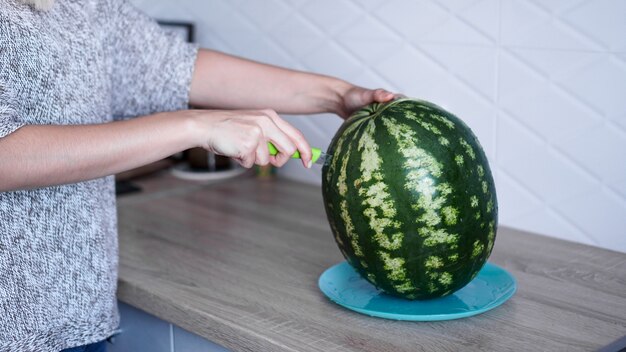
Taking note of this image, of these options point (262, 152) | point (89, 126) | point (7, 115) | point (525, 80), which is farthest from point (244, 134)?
point (525, 80)

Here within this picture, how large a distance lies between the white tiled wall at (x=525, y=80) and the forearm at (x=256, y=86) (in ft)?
1.10

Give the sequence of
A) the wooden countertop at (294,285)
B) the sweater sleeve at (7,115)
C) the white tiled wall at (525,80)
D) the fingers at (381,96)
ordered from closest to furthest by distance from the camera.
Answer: the sweater sleeve at (7,115)
the wooden countertop at (294,285)
the fingers at (381,96)
the white tiled wall at (525,80)

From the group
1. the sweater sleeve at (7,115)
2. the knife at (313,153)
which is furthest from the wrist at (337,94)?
the sweater sleeve at (7,115)

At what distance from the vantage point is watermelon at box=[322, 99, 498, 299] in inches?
43.6

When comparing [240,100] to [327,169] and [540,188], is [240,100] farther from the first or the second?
[540,188]

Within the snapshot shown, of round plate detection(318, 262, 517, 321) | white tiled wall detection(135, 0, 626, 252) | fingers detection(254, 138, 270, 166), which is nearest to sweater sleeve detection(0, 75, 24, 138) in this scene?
fingers detection(254, 138, 270, 166)

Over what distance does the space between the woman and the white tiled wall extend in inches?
13.3

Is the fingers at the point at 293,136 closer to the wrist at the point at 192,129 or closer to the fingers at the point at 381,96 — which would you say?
the wrist at the point at 192,129

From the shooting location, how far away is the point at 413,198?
110 centimetres

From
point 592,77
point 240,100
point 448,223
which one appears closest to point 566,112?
point 592,77

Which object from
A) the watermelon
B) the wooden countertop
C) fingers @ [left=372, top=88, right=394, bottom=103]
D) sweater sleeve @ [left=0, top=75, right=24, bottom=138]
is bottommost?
the wooden countertop

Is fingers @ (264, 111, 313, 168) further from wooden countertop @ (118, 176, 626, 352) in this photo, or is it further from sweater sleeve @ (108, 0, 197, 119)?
sweater sleeve @ (108, 0, 197, 119)

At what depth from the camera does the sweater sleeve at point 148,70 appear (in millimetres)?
1410

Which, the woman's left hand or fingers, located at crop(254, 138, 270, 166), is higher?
the woman's left hand
